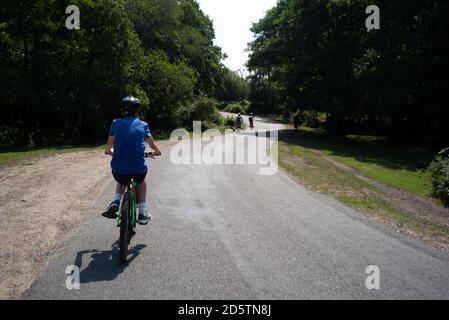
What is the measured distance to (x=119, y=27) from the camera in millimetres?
27328

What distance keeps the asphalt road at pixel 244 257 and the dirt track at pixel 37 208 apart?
0.90 ft

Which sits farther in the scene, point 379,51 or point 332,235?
point 379,51

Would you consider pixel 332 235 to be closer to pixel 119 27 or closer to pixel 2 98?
pixel 119 27

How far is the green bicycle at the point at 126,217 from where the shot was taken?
5.38 metres

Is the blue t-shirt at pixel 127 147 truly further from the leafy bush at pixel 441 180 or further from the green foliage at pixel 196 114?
the green foliage at pixel 196 114

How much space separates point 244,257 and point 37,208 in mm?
5247

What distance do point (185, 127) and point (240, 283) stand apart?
33.2 m

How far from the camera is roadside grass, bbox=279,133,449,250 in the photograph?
826 cm

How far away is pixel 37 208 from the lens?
28.0ft

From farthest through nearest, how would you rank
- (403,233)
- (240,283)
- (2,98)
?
(2,98), (403,233), (240,283)

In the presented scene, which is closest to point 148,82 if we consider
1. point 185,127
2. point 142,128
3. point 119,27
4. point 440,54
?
point 185,127

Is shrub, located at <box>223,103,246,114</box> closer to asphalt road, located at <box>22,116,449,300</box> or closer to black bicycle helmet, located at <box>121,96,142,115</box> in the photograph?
asphalt road, located at <box>22,116,449,300</box>

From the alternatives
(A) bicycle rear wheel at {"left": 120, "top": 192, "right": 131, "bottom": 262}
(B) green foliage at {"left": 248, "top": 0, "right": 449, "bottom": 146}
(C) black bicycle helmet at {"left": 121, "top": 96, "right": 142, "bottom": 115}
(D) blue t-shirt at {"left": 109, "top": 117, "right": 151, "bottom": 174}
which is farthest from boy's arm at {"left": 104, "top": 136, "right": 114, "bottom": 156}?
(B) green foliage at {"left": 248, "top": 0, "right": 449, "bottom": 146}

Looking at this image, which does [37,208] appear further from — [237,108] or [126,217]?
[237,108]
